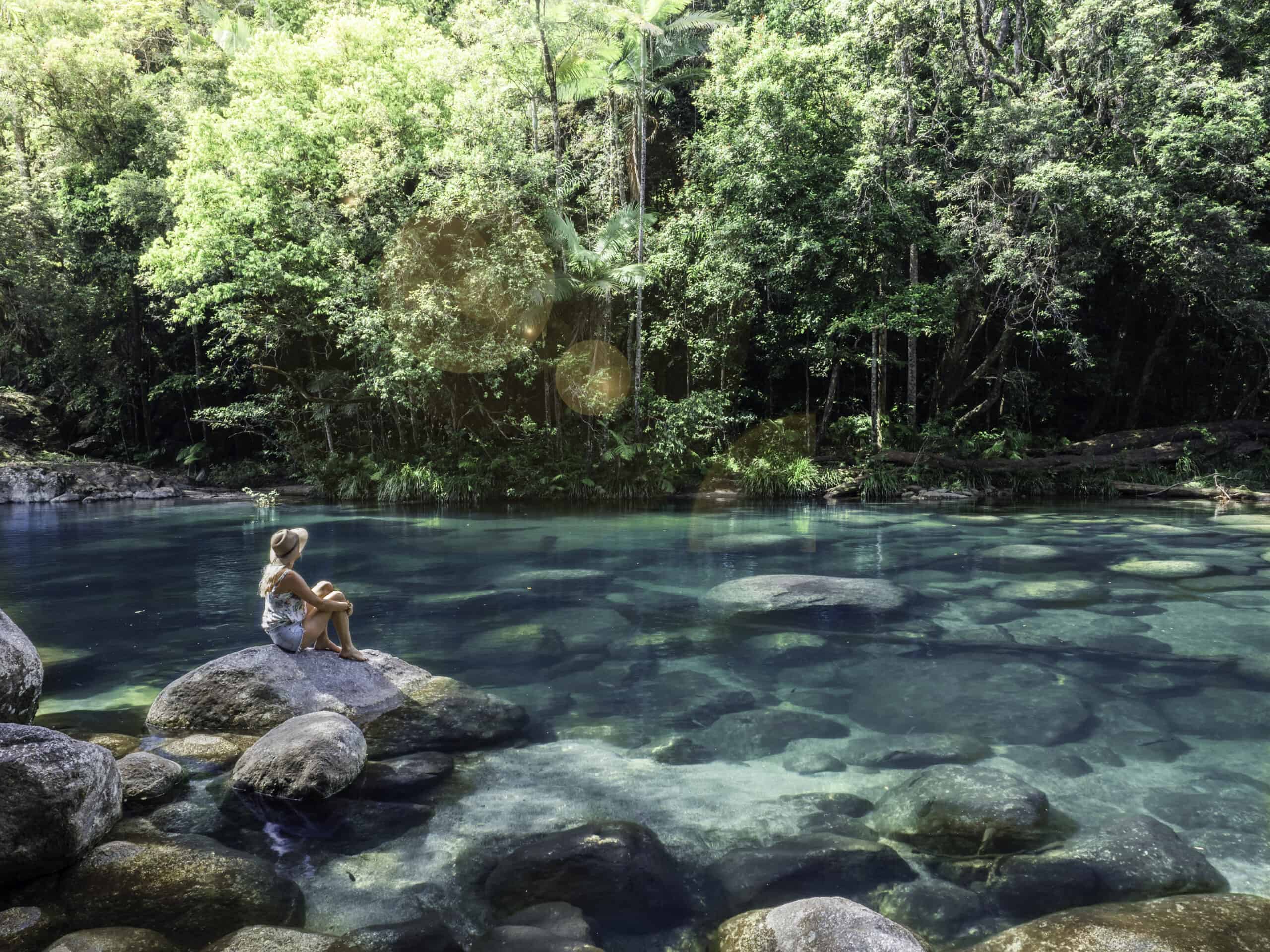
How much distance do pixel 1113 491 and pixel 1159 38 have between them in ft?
32.1

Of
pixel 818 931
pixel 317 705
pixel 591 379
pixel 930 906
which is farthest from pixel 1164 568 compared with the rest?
pixel 591 379

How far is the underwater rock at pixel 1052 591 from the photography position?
9.51 m

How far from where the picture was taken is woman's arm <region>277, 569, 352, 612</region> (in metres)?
5.96

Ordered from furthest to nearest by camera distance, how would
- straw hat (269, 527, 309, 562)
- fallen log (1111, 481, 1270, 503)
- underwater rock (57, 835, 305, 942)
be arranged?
fallen log (1111, 481, 1270, 503)
straw hat (269, 527, 309, 562)
underwater rock (57, 835, 305, 942)

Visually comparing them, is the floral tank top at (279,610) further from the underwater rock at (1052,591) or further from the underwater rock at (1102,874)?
the underwater rock at (1052,591)

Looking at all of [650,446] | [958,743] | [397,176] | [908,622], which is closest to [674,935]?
[958,743]

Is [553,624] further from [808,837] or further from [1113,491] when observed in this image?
[1113,491]

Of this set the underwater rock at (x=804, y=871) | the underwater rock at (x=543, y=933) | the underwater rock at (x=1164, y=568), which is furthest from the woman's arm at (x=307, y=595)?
the underwater rock at (x=1164, y=568)

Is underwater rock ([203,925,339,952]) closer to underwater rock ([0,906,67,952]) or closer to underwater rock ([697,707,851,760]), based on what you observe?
underwater rock ([0,906,67,952])

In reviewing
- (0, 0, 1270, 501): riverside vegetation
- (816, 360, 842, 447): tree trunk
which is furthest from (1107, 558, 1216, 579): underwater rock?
(816, 360, 842, 447): tree trunk

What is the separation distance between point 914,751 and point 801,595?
3658 millimetres

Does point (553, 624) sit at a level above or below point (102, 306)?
below

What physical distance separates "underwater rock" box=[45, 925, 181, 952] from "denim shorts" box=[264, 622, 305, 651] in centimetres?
297

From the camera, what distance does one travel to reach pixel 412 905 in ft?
12.3
